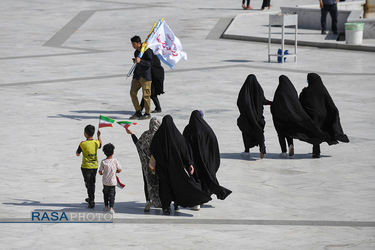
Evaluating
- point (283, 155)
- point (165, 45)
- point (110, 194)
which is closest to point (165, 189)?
point (110, 194)

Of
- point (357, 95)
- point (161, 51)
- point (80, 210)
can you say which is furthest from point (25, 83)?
point (80, 210)

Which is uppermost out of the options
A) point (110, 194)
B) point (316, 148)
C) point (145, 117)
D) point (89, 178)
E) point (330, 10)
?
point (330, 10)

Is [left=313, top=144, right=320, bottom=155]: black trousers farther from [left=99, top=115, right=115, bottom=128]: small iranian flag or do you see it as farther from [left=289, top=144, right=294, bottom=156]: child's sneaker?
[left=99, top=115, right=115, bottom=128]: small iranian flag

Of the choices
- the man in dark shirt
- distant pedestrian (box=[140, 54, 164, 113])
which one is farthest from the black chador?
distant pedestrian (box=[140, 54, 164, 113])

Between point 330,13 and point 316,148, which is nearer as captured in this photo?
point 316,148

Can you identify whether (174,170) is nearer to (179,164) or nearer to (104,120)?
(179,164)

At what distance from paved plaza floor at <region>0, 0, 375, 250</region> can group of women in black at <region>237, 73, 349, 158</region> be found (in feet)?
1.02

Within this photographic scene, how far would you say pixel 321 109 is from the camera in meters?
14.3

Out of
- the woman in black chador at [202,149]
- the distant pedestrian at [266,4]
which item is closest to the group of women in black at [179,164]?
the woman in black chador at [202,149]

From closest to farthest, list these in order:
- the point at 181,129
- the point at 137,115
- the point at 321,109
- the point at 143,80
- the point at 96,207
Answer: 1. the point at 96,207
2. the point at 321,109
3. the point at 181,129
4. the point at 143,80
5. the point at 137,115

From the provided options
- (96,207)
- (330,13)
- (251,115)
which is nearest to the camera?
(96,207)

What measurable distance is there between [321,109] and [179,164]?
170 inches

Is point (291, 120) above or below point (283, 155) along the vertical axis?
above

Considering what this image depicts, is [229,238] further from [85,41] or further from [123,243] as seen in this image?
[85,41]
